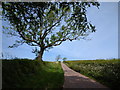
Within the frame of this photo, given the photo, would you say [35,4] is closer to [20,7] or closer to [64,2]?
[20,7]

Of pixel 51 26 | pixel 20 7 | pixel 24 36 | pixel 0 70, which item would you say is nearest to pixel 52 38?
pixel 51 26

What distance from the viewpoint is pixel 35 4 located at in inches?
190

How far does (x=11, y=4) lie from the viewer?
16.7 ft

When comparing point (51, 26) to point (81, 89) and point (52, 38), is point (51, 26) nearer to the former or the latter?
point (52, 38)

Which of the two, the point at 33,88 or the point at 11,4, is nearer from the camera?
the point at 33,88

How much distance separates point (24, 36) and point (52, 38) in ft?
16.7

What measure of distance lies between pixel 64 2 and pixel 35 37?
40.5 ft

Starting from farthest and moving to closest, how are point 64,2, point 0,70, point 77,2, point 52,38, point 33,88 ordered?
point 52,38 → point 77,2 → point 64,2 → point 0,70 → point 33,88

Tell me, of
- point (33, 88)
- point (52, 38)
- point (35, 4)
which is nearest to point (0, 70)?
point (33, 88)

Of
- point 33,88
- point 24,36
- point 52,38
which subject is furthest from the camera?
point 52,38

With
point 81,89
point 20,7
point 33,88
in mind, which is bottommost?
point 81,89

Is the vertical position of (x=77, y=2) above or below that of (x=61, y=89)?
above

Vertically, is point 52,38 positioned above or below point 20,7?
below

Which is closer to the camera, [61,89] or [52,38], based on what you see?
[61,89]
